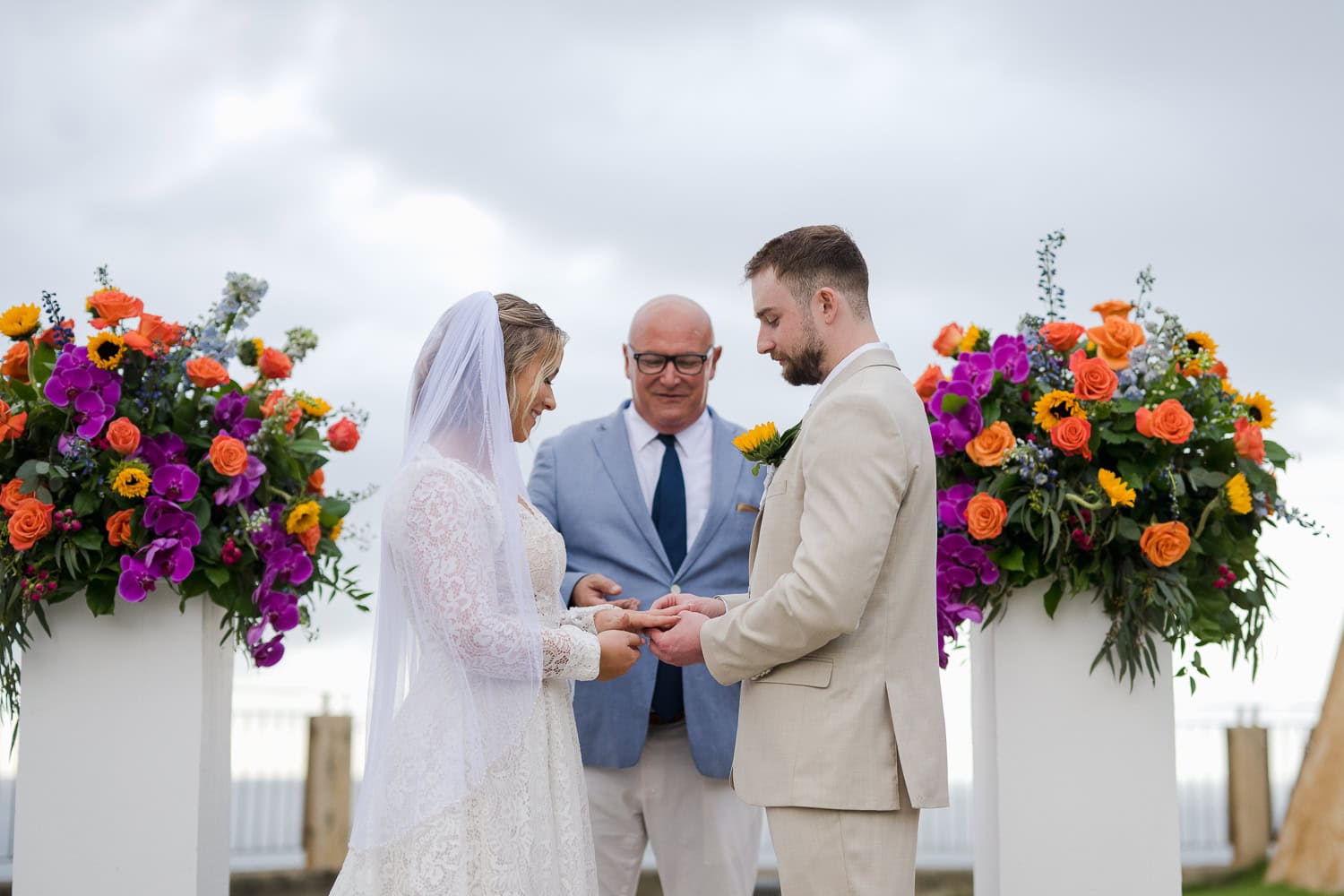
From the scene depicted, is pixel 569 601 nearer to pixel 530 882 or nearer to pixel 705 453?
pixel 705 453

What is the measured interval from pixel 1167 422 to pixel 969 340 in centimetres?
68

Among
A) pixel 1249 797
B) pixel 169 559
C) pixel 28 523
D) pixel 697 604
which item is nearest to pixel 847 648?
pixel 697 604

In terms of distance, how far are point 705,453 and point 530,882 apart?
1728 mm

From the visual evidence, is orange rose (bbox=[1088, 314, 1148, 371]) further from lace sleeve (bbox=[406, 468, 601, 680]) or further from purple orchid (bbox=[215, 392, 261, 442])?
purple orchid (bbox=[215, 392, 261, 442])

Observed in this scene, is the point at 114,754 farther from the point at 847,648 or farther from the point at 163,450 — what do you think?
the point at 847,648

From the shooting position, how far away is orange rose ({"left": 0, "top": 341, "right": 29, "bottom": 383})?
3.79 meters

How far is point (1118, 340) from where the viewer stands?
149 inches

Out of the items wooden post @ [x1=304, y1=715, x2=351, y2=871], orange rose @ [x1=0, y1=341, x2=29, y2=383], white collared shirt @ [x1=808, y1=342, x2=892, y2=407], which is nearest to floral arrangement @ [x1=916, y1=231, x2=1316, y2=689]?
white collared shirt @ [x1=808, y1=342, x2=892, y2=407]

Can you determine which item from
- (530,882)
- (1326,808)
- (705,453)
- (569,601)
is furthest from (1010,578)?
(1326,808)

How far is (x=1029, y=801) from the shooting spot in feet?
12.4

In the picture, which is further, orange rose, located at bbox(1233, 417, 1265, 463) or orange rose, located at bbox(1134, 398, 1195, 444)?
orange rose, located at bbox(1233, 417, 1265, 463)

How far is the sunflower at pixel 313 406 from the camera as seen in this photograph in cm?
396

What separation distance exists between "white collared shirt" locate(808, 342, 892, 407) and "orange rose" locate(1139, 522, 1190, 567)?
4.09ft

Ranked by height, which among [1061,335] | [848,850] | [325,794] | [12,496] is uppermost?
[1061,335]
